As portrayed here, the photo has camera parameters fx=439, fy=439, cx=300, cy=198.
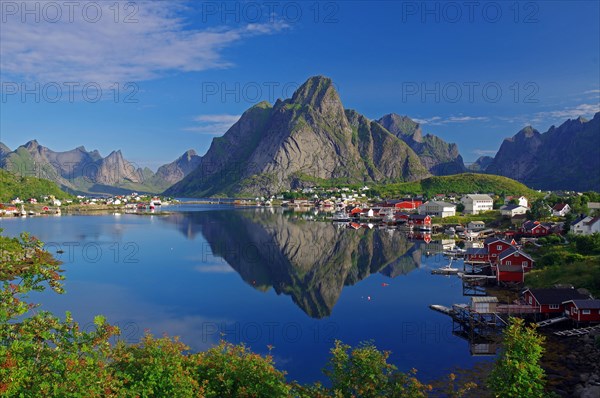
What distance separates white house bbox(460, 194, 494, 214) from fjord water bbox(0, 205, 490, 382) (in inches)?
1646

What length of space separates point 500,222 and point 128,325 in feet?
272

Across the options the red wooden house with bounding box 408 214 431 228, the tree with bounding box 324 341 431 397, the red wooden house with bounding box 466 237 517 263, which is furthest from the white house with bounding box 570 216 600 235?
the tree with bounding box 324 341 431 397

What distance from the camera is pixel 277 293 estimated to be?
4716cm

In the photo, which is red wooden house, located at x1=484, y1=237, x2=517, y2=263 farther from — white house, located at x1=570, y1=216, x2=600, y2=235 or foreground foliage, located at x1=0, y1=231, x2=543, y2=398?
foreground foliage, located at x1=0, y1=231, x2=543, y2=398

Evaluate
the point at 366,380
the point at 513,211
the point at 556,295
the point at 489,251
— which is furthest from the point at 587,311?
the point at 513,211

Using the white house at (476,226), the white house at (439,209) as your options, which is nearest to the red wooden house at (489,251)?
the white house at (476,226)

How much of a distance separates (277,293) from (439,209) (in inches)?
3026

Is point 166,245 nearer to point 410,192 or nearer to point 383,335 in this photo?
point 383,335

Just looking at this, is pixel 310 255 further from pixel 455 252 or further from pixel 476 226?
pixel 476 226

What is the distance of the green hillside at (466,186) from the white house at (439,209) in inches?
2324

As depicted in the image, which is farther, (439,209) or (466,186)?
(466,186)

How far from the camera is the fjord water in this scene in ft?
104

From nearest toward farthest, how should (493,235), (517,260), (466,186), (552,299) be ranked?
1. (552,299)
2. (517,260)
3. (493,235)
4. (466,186)

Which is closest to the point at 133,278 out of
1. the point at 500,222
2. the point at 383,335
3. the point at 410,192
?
the point at 383,335
